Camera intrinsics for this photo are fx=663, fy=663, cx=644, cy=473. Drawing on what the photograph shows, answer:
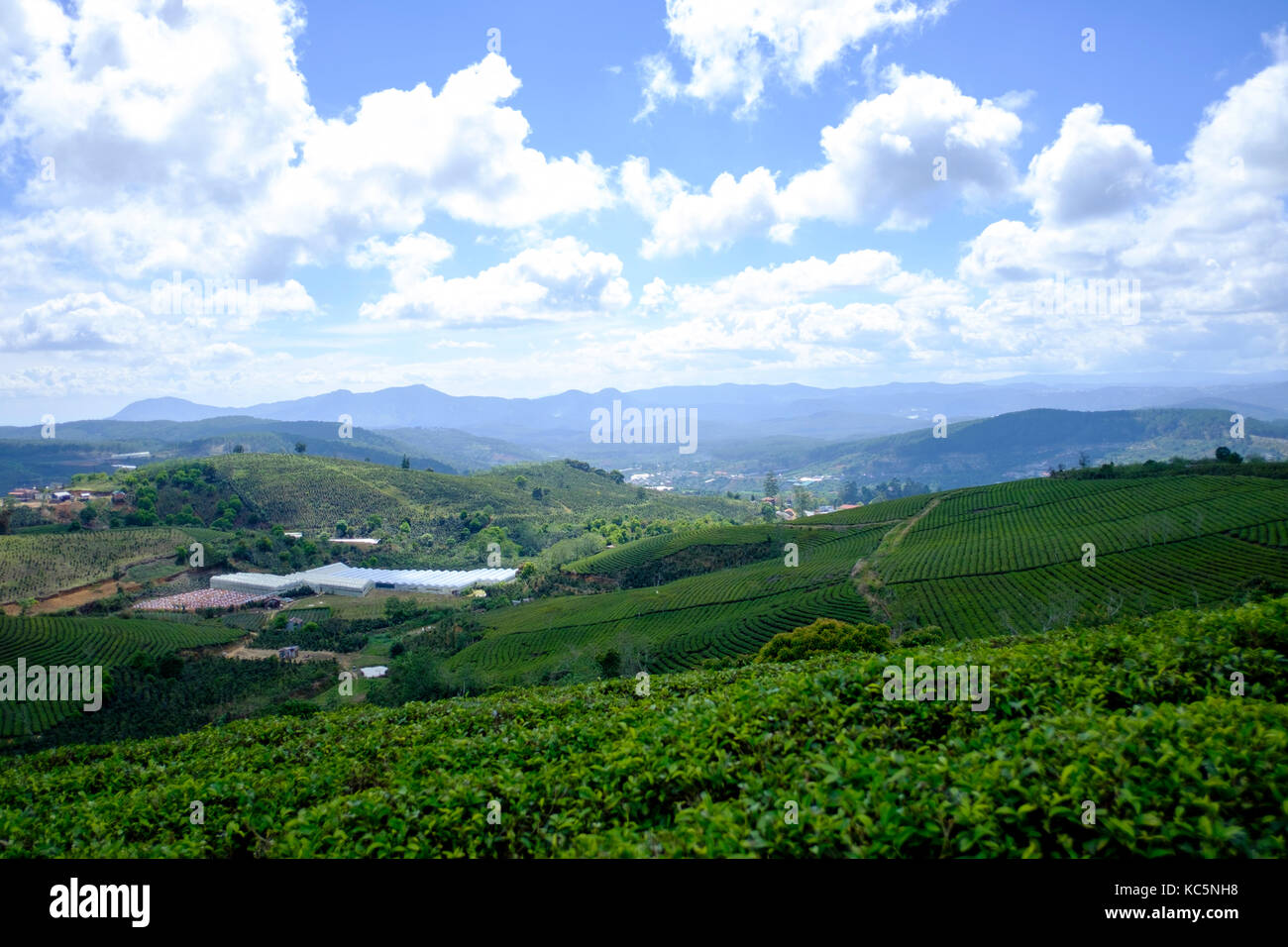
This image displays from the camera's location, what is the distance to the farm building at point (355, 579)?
88.8 m

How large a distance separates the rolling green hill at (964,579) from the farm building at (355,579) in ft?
83.4

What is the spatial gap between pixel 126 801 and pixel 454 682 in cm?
3137

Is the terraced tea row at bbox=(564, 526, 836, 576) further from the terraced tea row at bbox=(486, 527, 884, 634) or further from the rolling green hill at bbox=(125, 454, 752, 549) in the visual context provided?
the rolling green hill at bbox=(125, 454, 752, 549)

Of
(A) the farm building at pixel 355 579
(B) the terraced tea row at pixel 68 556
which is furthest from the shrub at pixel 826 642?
(B) the terraced tea row at pixel 68 556

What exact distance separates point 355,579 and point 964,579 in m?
78.0

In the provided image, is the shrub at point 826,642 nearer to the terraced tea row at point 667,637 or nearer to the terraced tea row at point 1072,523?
the terraced tea row at point 667,637

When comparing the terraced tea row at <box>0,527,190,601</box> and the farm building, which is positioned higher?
the terraced tea row at <box>0,527,190,601</box>

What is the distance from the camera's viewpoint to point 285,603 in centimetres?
8369

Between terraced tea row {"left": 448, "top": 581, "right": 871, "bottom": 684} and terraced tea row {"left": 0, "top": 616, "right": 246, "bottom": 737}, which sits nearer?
terraced tea row {"left": 448, "top": 581, "right": 871, "bottom": 684}

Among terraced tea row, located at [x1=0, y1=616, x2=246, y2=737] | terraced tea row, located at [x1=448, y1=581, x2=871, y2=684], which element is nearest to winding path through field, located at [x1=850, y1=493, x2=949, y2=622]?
terraced tea row, located at [x1=448, y1=581, x2=871, y2=684]

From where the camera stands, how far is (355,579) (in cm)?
9319

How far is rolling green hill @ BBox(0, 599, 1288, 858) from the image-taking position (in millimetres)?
4059

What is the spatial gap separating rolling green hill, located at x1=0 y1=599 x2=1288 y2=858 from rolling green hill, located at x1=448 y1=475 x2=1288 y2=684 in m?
28.6
